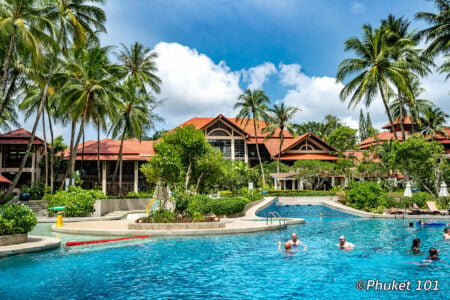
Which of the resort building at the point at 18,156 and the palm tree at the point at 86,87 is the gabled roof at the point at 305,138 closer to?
the palm tree at the point at 86,87

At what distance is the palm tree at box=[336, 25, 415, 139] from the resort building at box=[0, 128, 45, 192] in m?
30.1

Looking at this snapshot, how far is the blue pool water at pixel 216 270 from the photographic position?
26.9 feet

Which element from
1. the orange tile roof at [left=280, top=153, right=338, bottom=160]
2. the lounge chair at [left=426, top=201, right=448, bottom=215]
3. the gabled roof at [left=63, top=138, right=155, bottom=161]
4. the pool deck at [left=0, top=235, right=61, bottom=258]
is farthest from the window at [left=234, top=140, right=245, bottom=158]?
the pool deck at [left=0, top=235, right=61, bottom=258]

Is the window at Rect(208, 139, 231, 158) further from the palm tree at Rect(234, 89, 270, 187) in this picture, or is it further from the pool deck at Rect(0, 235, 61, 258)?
the pool deck at Rect(0, 235, 61, 258)

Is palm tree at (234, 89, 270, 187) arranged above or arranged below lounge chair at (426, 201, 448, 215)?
above

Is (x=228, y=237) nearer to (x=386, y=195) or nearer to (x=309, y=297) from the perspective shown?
(x=309, y=297)

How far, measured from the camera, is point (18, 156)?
130 feet

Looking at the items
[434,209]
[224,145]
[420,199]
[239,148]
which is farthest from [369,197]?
[224,145]

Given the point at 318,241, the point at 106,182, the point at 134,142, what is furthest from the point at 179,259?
the point at 134,142

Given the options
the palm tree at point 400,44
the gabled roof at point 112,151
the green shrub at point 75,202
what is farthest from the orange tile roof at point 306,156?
the green shrub at point 75,202

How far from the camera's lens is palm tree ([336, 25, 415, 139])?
32969 mm

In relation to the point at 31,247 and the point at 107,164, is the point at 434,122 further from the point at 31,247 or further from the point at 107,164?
the point at 31,247

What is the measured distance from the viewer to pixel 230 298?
7.77m

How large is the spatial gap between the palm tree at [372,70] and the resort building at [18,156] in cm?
3011
